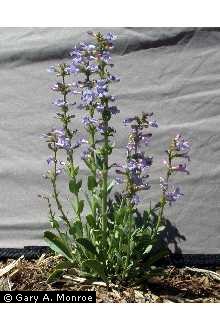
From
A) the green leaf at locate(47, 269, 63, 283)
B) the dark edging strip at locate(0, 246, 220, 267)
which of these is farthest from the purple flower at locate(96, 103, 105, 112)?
the dark edging strip at locate(0, 246, 220, 267)

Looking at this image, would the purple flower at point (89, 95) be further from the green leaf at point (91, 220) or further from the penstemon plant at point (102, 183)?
the green leaf at point (91, 220)

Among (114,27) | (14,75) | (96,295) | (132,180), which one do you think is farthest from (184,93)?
(96,295)

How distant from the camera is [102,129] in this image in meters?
3.45

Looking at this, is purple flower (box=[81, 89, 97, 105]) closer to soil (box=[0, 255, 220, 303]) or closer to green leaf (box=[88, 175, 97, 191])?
green leaf (box=[88, 175, 97, 191])

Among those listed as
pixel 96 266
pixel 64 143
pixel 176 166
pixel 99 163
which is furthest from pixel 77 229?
pixel 176 166

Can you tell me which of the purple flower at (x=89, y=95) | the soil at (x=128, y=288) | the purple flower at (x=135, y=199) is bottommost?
the soil at (x=128, y=288)

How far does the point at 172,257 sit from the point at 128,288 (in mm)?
607

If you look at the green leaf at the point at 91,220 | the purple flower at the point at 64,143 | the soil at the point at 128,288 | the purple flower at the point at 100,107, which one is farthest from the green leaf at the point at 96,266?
the purple flower at the point at 100,107

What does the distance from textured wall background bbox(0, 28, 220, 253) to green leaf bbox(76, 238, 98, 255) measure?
0.79 metres

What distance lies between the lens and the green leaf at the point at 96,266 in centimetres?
345

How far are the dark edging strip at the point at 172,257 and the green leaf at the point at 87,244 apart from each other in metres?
0.73

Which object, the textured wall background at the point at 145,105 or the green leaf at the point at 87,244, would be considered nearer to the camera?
the green leaf at the point at 87,244

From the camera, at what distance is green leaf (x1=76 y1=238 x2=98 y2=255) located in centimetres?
345

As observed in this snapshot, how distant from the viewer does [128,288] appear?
365 centimetres
